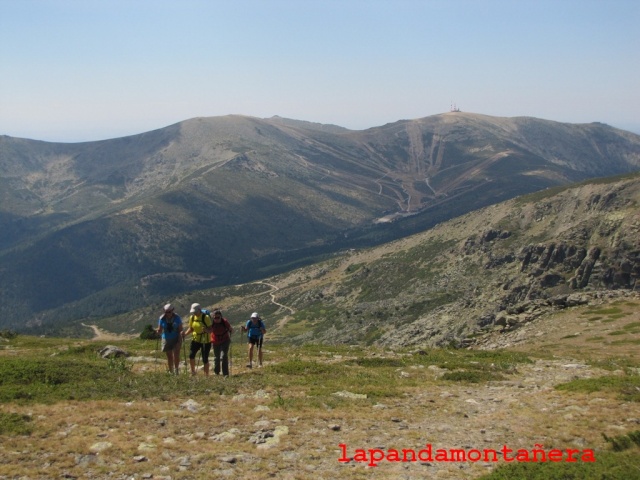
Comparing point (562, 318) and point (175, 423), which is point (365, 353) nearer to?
point (175, 423)

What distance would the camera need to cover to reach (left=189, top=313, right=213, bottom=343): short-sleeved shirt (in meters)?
24.5

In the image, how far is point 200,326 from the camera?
2455 cm

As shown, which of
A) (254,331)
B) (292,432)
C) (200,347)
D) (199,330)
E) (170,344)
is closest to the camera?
(292,432)

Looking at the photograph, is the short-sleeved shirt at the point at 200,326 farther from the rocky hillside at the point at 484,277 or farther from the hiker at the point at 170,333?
the rocky hillside at the point at 484,277

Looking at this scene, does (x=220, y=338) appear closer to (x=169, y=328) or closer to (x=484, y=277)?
(x=169, y=328)

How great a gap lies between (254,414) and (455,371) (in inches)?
516

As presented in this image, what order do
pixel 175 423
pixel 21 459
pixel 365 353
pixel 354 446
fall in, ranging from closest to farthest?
pixel 21 459, pixel 354 446, pixel 175 423, pixel 365 353

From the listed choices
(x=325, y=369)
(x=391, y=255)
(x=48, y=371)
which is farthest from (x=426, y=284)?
(x=48, y=371)

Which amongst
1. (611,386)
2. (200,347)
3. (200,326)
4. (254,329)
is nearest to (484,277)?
(254,329)

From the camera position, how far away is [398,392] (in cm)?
2158

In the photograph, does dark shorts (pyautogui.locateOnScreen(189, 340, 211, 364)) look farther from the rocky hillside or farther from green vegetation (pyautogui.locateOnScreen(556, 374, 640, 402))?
the rocky hillside

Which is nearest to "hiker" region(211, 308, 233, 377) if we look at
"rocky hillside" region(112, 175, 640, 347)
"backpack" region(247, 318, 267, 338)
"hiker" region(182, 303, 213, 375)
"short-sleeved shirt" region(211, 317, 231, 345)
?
"short-sleeved shirt" region(211, 317, 231, 345)

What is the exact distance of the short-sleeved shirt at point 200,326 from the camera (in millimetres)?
24516

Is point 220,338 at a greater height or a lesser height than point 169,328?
lesser
